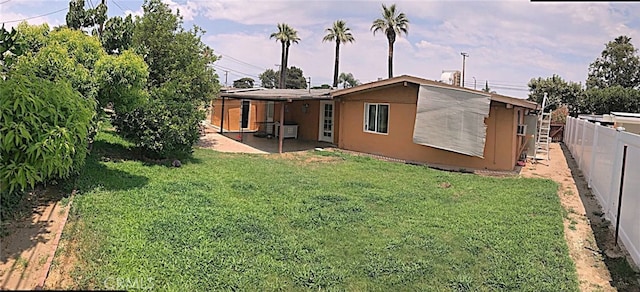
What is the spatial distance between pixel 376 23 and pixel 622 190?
98.6ft

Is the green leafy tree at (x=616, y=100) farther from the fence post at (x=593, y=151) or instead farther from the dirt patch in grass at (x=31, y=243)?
the dirt patch in grass at (x=31, y=243)

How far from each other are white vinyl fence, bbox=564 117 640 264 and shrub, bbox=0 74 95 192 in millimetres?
7290

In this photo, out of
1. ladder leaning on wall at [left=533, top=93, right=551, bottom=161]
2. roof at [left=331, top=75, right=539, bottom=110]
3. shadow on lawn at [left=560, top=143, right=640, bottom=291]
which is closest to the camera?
shadow on lawn at [left=560, top=143, right=640, bottom=291]

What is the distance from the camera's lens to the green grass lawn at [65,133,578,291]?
15.4ft

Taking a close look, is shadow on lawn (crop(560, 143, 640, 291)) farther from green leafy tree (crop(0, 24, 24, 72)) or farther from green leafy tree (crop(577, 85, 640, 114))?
green leafy tree (crop(577, 85, 640, 114))

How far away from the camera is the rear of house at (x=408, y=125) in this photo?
12.7m

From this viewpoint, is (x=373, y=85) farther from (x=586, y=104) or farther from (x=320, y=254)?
(x=586, y=104)

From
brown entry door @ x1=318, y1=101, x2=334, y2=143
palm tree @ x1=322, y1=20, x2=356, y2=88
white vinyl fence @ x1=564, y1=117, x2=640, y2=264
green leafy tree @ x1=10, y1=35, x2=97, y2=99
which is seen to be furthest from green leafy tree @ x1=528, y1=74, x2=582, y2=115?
green leafy tree @ x1=10, y1=35, x2=97, y2=99

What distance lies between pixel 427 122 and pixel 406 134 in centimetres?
128

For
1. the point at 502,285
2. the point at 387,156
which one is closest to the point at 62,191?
the point at 502,285

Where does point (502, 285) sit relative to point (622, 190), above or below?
below

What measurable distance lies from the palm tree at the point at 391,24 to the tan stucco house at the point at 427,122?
17900 mm

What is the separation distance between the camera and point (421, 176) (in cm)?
1132

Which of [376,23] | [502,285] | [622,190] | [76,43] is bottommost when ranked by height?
[502,285]
